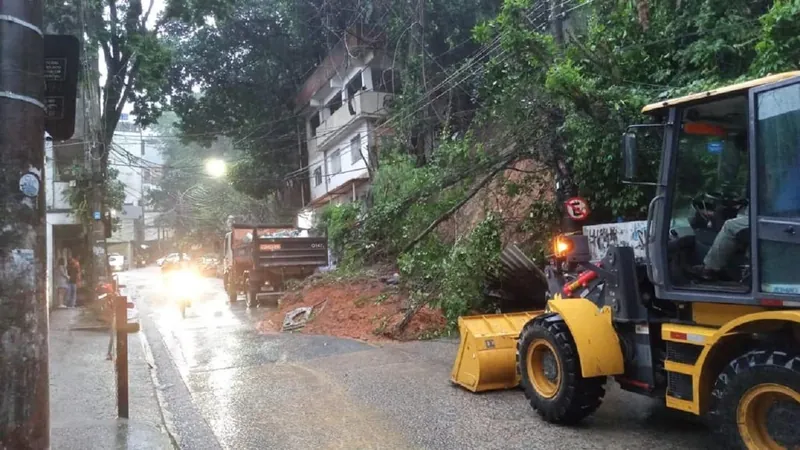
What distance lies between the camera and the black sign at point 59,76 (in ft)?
12.0

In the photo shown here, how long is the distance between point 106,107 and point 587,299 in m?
19.6

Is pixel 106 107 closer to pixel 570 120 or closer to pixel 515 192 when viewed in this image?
pixel 515 192

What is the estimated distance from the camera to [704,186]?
520cm

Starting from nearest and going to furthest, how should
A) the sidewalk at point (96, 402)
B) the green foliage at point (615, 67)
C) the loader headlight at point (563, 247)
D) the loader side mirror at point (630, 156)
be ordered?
the loader side mirror at point (630, 156), the sidewalk at point (96, 402), the loader headlight at point (563, 247), the green foliage at point (615, 67)

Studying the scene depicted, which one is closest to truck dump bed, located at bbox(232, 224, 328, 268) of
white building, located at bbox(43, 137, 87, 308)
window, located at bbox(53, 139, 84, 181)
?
white building, located at bbox(43, 137, 87, 308)

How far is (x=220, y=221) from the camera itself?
46.3 meters

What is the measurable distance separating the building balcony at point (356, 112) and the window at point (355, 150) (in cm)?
71

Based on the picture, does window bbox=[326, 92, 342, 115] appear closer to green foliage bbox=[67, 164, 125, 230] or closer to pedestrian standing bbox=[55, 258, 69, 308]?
green foliage bbox=[67, 164, 125, 230]

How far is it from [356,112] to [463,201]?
14.6 meters

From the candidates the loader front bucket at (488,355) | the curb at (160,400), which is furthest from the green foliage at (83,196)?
the loader front bucket at (488,355)

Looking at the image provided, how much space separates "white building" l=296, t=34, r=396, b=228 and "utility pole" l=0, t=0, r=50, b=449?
63.4ft

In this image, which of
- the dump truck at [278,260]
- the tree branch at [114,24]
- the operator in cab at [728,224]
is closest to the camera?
the operator in cab at [728,224]

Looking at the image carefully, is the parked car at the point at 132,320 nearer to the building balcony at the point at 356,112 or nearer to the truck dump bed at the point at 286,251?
the truck dump bed at the point at 286,251

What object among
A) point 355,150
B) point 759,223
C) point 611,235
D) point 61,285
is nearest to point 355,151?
point 355,150
